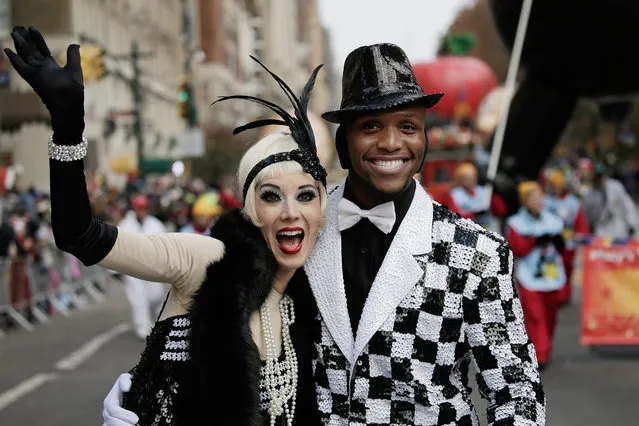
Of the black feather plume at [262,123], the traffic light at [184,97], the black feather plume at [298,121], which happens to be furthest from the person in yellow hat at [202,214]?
the traffic light at [184,97]

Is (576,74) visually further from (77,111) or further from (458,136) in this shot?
(458,136)

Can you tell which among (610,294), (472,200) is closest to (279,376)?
(610,294)

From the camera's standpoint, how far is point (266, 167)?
303 cm

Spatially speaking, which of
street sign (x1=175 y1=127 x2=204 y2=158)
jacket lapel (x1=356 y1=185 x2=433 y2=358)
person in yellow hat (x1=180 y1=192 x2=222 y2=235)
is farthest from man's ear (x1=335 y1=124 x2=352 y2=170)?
street sign (x1=175 y1=127 x2=204 y2=158)

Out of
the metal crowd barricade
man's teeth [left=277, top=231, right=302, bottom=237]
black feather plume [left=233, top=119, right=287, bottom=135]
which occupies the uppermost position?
black feather plume [left=233, top=119, right=287, bottom=135]

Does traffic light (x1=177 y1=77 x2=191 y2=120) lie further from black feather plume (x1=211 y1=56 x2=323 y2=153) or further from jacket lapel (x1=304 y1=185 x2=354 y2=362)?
jacket lapel (x1=304 y1=185 x2=354 y2=362)

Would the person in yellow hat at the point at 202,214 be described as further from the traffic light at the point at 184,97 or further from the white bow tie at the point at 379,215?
the traffic light at the point at 184,97

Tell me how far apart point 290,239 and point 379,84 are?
0.53 m

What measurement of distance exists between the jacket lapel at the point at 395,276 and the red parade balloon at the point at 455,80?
20669 millimetres

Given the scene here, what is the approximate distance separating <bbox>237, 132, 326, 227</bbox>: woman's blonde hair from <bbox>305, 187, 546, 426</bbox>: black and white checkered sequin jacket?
34cm

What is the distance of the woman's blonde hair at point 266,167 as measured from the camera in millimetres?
3021

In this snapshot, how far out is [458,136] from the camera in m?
24.2

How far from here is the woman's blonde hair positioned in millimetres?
3021

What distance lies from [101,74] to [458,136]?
840 centimetres
